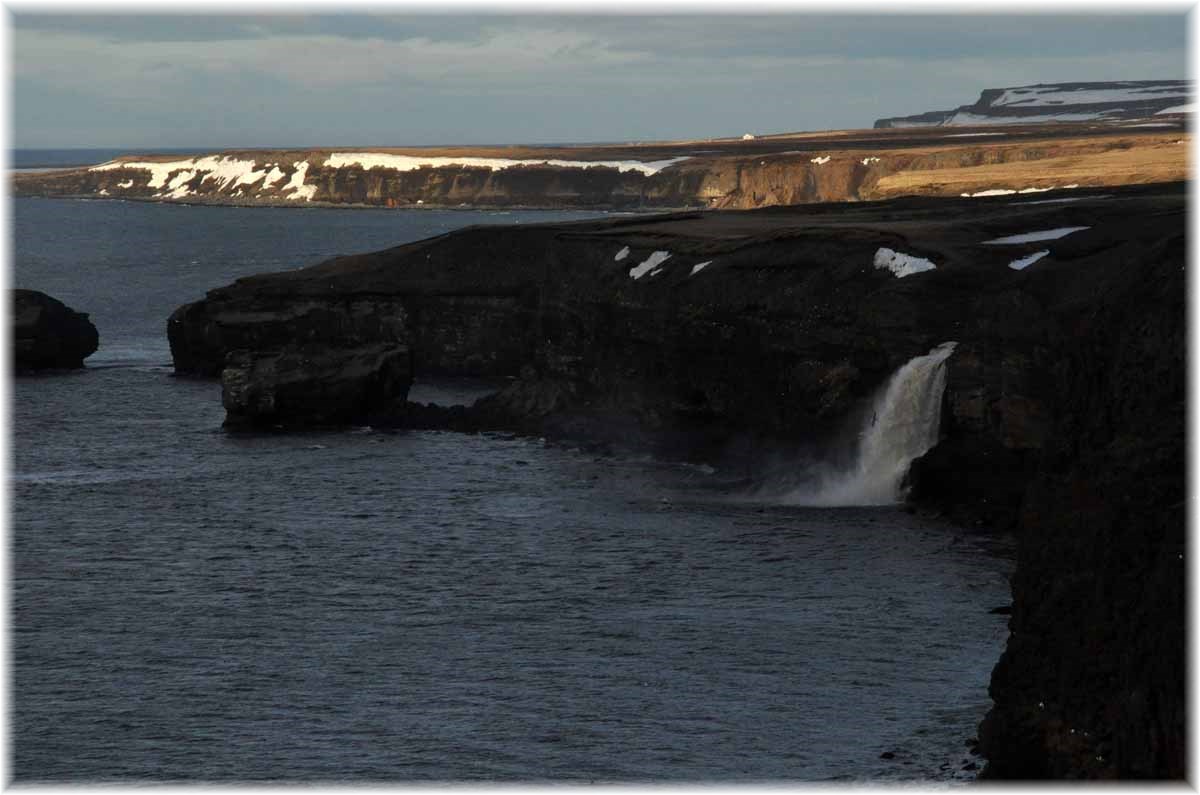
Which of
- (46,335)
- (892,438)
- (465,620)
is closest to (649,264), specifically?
(892,438)

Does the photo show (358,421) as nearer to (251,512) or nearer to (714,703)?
(251,512)

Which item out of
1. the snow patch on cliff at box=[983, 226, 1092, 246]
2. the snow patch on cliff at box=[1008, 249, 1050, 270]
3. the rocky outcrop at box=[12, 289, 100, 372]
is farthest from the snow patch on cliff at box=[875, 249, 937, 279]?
the rocky outcrop at box=[12, 289, 100, 372]

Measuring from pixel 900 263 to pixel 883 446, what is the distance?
276 inches

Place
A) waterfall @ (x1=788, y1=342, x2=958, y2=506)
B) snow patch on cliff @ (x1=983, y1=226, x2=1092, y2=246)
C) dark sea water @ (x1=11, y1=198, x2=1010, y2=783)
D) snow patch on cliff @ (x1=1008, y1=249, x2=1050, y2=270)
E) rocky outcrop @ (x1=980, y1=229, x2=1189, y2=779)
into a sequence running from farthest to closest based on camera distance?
snow patch on cliff @ (x1=983, y1=226, x2=1092, y2=246)
snow patch on cliff @ (x1=1008, y1=249, x2=1050, y2=270)
waterfall @ (x1=788, y1=342, x2=958, y2=506)
dark sea water @ (x1=11, y1=198, x2=1010, y2=783)
rocky outcrop @ (x1=980, y1=229, x2=1189, y2=779)

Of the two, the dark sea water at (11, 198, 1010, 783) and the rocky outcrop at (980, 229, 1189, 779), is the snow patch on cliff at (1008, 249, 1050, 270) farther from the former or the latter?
the rocky outcrop at (980, 229, 1189, 779)

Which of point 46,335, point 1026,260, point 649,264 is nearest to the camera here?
point 1026,260

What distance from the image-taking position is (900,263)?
57.8 m

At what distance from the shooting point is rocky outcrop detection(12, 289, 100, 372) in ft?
267

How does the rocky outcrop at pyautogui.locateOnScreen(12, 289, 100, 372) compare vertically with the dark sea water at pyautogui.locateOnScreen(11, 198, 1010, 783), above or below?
above

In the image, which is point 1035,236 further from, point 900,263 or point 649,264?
point 649,264

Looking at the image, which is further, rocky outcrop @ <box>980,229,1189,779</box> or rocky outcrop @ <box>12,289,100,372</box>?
rocky outcrop @ <box>12,289,100,372</box>

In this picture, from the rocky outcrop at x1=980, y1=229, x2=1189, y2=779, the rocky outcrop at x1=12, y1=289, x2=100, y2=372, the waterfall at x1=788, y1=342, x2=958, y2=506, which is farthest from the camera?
the rocky outcrop at x1=12, y1=289, x2=100, y2=372

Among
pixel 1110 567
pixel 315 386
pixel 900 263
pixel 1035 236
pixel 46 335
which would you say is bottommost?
pixel 1110 567

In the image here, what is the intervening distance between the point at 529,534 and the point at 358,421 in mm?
20620
